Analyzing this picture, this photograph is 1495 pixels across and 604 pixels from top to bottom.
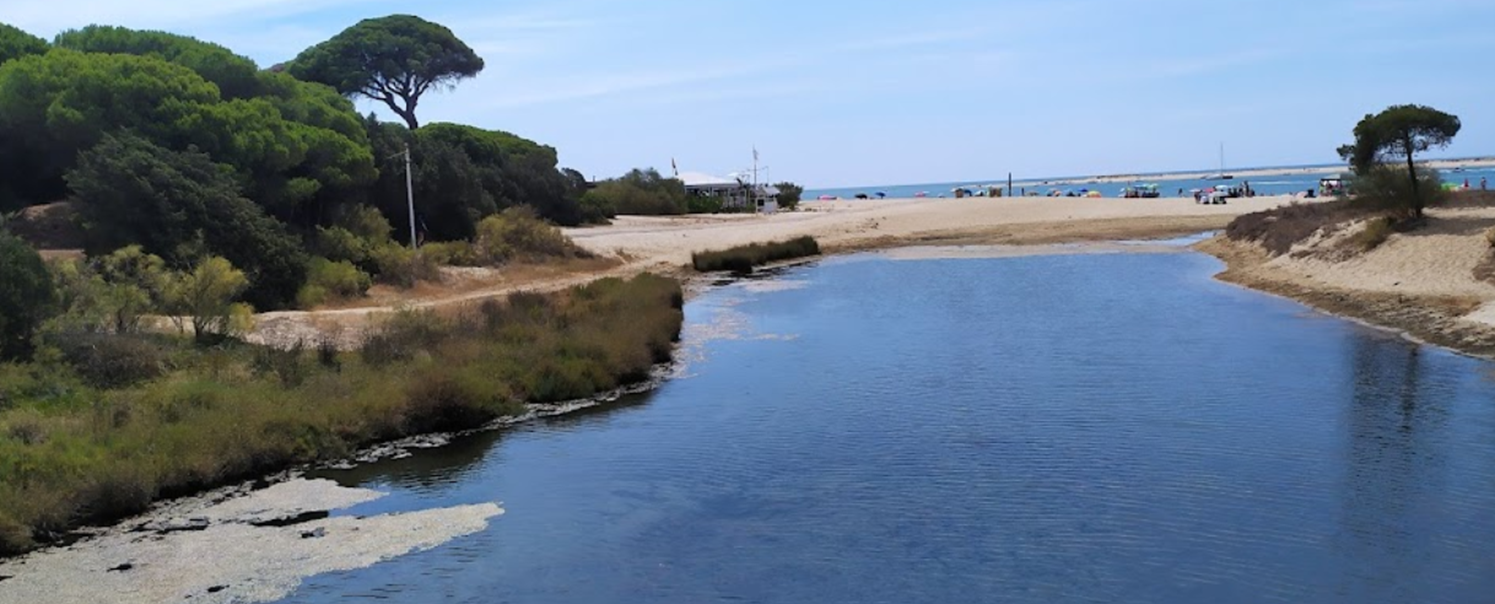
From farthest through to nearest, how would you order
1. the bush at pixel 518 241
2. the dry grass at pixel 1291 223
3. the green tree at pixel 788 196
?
the green tree at pixel 788 196 < the bush at pixel 518 241 < the dry grass at pixel 1291 223

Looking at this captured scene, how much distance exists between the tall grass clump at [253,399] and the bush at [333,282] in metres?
A: 6.27

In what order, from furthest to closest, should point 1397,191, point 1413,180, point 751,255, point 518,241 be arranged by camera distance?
point 751,255, point 518,241, point 1413,180, point 1397,191

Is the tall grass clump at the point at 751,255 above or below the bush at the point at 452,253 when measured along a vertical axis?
below

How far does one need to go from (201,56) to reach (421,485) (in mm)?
27614

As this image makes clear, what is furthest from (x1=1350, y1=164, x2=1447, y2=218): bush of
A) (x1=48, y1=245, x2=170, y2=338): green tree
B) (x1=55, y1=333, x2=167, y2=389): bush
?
(x1=55, y1=333, x2=167, y2=389): bush

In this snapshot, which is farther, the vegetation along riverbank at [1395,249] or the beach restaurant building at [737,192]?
the beach restaurant building at [737,192]

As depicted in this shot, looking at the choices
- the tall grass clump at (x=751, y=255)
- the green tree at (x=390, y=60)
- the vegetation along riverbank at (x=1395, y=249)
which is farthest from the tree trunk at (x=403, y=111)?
the vegetation along riverbank at (x=1395, y=249)

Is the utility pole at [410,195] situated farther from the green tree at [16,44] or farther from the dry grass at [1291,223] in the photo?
the dry grass at [1291,223]

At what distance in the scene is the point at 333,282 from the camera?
1355 inches

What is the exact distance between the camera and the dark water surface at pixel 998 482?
12633mm

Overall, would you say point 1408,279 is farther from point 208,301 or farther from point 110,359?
point 110,359

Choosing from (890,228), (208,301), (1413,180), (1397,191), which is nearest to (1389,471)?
(208,301)

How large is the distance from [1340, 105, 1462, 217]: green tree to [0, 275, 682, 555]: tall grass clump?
2484 centimetres

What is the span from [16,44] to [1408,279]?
40426mm
